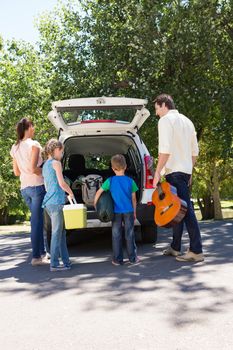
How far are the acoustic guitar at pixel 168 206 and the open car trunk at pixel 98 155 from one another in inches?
47.1

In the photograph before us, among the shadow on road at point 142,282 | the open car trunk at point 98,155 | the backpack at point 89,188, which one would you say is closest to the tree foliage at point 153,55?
the open car trunk at point 98,155

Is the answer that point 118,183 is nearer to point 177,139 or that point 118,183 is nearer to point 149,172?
point 177,139

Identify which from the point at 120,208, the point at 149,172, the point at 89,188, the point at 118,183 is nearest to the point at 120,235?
the point at 120,208

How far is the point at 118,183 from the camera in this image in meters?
5.91

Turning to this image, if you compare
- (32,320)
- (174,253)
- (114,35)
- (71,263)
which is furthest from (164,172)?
(114,35)

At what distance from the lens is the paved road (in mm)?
3225

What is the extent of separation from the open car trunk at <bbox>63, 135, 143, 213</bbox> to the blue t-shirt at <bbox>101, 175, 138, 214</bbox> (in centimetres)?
107

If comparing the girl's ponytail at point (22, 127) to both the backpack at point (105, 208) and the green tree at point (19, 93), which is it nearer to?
the backpack at point (105, 208)

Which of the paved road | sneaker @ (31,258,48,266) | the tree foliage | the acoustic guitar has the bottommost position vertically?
the paved road

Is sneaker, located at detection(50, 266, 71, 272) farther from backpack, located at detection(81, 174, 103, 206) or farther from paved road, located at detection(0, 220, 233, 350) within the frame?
backpack, located at detection(81, 174, 103, 206)

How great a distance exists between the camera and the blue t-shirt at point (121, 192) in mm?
5887

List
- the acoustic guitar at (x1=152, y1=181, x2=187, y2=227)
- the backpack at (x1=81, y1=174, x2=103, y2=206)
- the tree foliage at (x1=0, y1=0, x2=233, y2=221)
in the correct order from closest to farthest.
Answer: the acoustic guitar at (x1=152, y1=181, x2=187, y2=227) < the backpack at (x1=81, y1=174, x2=103, y2=206) < the tree foliage at (x1=0, y1=0, x2=233, y2=221)

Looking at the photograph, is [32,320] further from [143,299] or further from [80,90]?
[80,90]

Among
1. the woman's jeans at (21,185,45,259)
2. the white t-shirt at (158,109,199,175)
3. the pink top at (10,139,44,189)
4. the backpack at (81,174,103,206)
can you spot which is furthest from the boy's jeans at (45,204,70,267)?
the backpack at (81,174,103,206)
